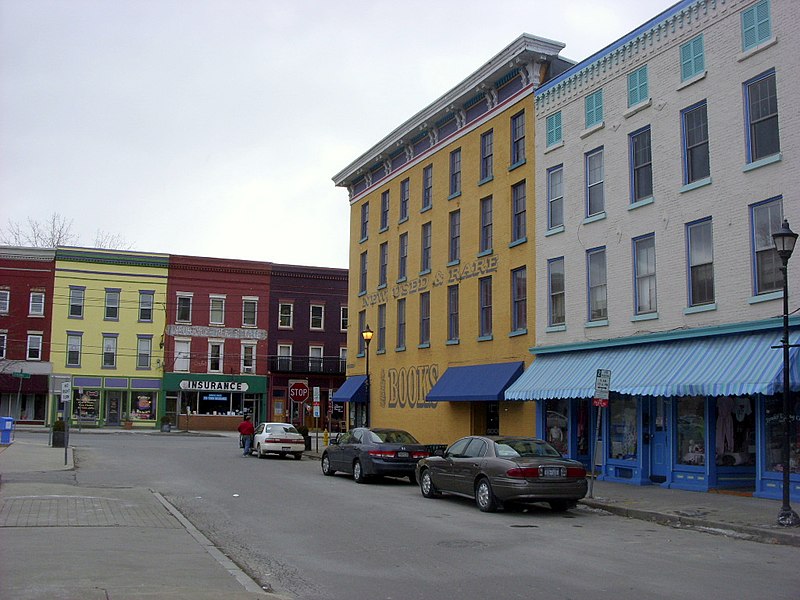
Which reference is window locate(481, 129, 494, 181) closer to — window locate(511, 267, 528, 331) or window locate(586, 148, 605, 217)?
window locate(511, 267, 528, 331)

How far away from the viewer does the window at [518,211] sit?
26375mm

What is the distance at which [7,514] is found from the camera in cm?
1307

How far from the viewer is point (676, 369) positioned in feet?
60.9

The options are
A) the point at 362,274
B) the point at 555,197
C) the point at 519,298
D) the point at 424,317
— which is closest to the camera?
the point at 555,197

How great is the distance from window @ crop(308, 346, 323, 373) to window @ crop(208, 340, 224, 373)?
637 centimetres

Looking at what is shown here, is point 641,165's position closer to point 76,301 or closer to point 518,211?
point 518,211

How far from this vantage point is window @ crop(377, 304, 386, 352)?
118 ft

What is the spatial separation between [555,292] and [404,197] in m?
12.0

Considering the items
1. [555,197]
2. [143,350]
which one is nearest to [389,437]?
[555,197]

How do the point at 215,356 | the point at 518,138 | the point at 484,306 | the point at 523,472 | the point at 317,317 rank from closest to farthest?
the point at 523,472 < the point at 518,138 < the point at 484,306 < the point at 215,356 < the point at 317,317

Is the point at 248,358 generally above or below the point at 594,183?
below

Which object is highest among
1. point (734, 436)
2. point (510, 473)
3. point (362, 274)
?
point (362, 274)

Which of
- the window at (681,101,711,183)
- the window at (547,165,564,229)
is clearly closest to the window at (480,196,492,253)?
the window at (547,165,564,229)

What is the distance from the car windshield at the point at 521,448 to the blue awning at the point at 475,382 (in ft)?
28.3
